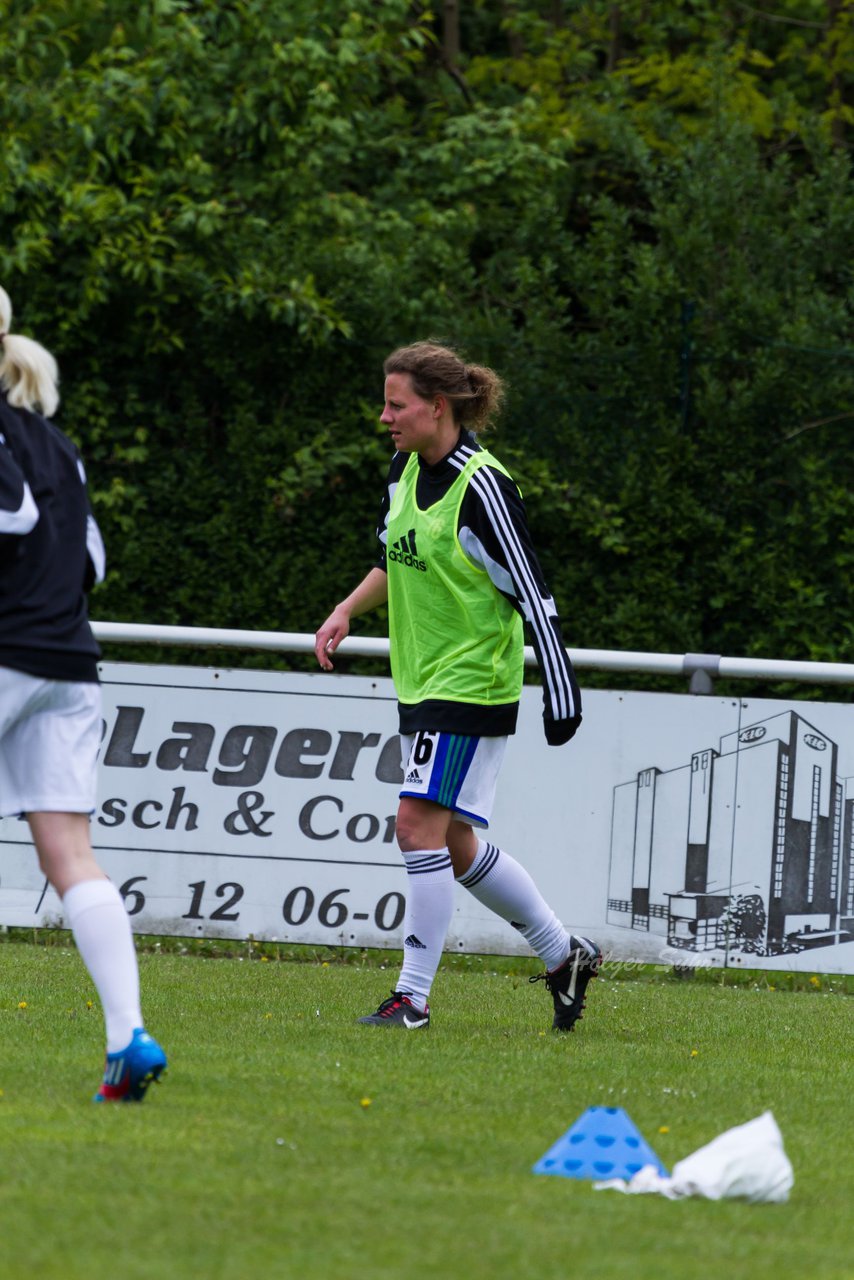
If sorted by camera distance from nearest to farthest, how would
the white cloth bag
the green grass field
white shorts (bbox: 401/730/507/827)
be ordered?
the green grass field < the white cloth bag < white shorts (bbox: 401/730/507/827)

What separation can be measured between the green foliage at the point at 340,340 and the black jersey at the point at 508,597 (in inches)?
175

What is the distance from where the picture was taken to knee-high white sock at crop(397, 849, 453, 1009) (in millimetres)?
5668

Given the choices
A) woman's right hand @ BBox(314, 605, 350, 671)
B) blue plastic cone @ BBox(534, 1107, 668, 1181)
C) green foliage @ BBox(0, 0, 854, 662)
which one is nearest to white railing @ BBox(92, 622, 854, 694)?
woman's right hand @ BBox(314, 605, 350, 671)

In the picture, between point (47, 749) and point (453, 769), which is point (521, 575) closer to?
point (453, 769)

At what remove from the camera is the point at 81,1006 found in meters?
5.77

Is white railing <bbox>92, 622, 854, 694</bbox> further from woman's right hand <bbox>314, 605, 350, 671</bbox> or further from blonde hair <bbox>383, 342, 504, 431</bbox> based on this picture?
blonde hair <bbox>383, 342, 504, 431</bbox>

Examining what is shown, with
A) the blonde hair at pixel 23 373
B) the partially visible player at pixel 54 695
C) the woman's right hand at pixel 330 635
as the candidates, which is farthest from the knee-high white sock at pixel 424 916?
the blonde hair at pixel 23 373

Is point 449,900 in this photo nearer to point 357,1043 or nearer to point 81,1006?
point 357,1043

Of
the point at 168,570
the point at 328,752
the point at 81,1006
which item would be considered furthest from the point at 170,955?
the point at 168,570

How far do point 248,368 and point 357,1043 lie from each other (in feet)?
19.7

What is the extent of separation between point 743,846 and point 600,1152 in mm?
3981

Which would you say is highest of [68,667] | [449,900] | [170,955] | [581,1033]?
[68,667]

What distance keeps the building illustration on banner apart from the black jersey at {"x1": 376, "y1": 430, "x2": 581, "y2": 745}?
6.43 ft

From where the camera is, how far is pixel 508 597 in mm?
5574
